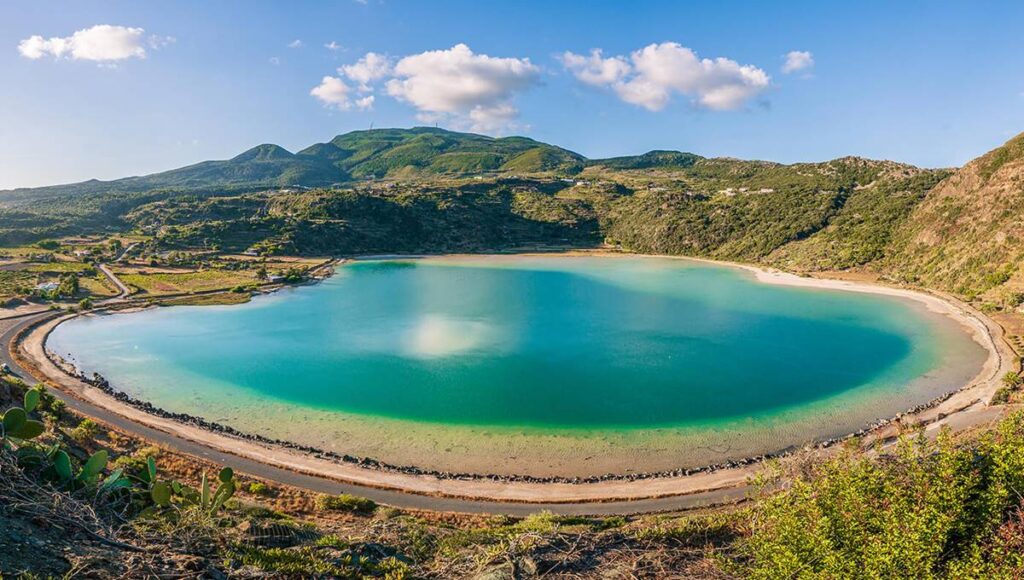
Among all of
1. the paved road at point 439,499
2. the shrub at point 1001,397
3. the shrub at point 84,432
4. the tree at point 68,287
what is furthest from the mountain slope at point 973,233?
the tree at point 68,287


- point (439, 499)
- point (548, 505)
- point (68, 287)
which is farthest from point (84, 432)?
point (68, 287)

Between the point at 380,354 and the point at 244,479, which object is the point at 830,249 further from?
the point at 244,479

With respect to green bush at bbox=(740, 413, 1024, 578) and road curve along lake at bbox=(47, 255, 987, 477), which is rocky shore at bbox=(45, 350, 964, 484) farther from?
green bush at bbox=(740, 413, 1024, 578)

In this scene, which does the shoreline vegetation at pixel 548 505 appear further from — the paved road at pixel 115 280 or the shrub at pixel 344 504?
the paved road at pixel 115 280

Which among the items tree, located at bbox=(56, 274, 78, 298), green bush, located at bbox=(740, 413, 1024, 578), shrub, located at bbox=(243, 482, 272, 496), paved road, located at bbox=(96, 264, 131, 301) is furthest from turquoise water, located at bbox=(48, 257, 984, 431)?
green bush, located at bbox=(740, 413, 1024, 578)

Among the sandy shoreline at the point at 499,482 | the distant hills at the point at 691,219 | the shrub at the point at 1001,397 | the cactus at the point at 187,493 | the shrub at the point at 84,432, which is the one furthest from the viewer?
the distant hills at the point at 691,219
